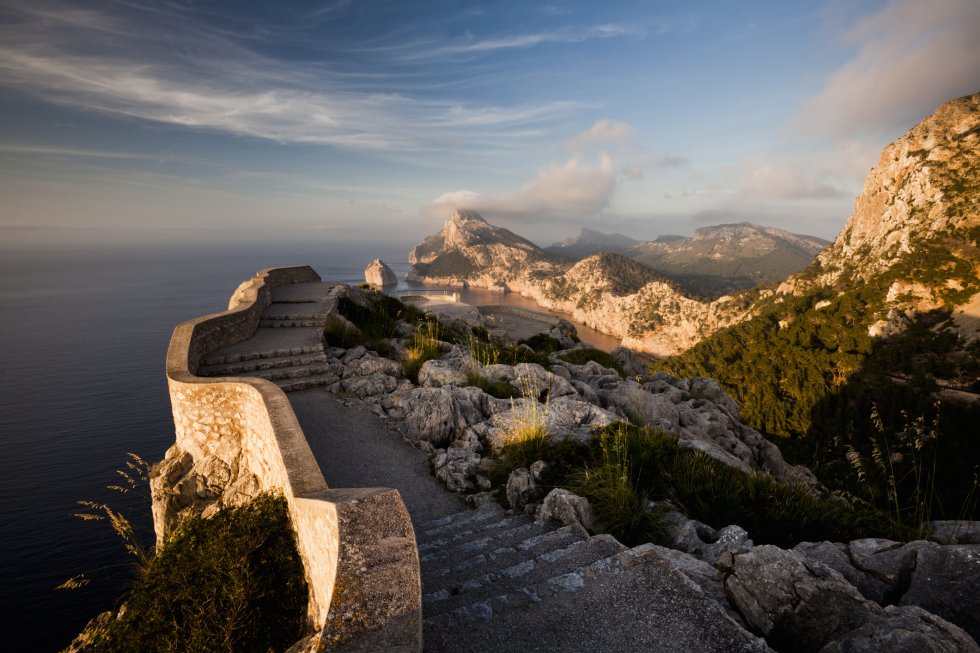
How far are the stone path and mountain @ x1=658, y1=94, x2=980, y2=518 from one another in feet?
12.3

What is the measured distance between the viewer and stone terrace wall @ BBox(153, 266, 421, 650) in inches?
156

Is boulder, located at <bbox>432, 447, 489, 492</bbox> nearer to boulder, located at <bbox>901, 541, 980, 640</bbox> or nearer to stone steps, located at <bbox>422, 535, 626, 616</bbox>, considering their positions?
stone steps, located at <bbox>422, 535, 626, 616</bbox>

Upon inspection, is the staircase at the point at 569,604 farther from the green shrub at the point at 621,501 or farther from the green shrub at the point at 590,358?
the green shrub at the point at 590,358

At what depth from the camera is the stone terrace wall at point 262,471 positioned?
13.0 ft

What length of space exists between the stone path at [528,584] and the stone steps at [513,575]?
12 millimetres

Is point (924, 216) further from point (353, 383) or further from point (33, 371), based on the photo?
point (33, 371)

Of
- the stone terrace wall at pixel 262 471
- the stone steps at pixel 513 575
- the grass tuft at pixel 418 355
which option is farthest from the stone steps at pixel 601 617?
the grass tuft at pixel 418 355

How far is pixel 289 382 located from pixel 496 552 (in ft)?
28.8

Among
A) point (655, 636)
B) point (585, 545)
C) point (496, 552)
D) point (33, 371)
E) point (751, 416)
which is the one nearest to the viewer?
point (655, 636)

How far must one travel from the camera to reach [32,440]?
118 feet

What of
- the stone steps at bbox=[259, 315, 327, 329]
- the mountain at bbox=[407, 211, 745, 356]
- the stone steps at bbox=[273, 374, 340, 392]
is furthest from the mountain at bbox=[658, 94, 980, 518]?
the mountain at bbox=[407, 211, 745, 356]

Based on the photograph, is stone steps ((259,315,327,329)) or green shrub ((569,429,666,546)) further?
stone steps ((259,315,327,329))

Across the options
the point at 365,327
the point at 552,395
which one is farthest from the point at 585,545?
the point at 365,327

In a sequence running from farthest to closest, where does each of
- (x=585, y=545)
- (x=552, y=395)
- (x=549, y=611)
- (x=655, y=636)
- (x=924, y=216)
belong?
(x=924, y=216) → (x=552, y=395) → (x=585, y=545) → (x=549, y=611) → (x=655, y=636)
